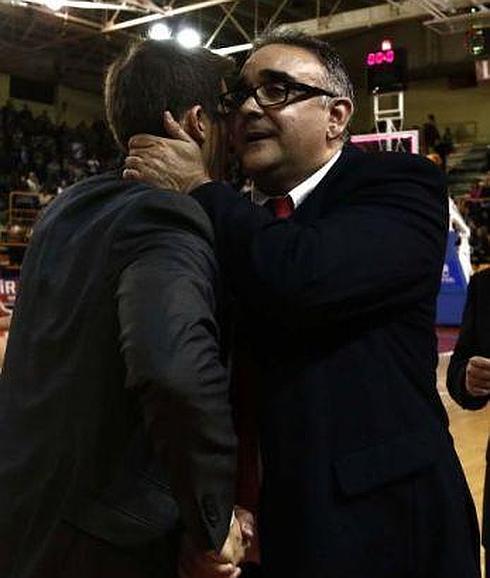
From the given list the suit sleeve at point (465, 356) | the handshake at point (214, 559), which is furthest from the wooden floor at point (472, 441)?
the handshake at point (214, 559)

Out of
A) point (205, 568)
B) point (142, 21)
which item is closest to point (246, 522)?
point (205, 568)

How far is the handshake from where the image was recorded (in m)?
1.18

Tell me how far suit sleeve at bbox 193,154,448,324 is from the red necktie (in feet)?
0.32

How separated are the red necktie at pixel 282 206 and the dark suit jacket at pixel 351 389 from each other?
10cm

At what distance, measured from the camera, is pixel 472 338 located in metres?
2.38

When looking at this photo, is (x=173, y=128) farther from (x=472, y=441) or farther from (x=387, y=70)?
(x=387, y=70)

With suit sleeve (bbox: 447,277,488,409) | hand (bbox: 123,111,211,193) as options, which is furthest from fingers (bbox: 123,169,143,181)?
suit sleeve (bbox: 447,277,488,409)

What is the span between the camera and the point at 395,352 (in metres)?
1.29

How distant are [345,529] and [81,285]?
19.6 inches

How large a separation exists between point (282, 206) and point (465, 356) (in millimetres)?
1147

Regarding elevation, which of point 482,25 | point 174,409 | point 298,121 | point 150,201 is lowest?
point 174,409

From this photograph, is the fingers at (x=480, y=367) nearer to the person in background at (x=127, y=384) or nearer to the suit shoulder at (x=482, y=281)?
the suit shoulder at (x=482, y=281)

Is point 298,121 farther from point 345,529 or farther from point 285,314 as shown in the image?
point 345,529

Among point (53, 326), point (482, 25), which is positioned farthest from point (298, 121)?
point (482, 25)
